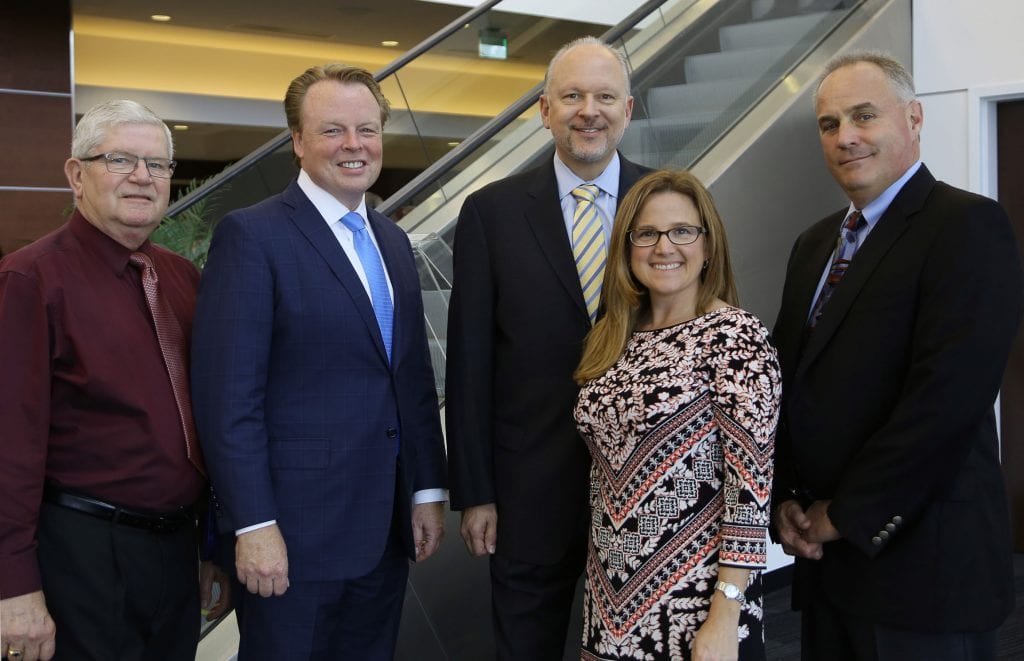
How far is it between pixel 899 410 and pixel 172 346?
1638 mm

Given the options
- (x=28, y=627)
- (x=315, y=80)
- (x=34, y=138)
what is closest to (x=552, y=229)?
(x=315, y=80)

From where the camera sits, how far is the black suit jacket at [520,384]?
2.46 metres

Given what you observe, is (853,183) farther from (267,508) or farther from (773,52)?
(773,52)

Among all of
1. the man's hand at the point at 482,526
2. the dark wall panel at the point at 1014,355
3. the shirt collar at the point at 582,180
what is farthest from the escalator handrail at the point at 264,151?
the man's hand at the point at 482,526

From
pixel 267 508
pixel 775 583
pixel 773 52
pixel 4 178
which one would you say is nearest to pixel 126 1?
pixel 4 178

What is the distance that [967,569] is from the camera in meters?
2.12

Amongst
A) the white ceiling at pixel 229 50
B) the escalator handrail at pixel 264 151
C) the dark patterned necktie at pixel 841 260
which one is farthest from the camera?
the white ceiling at pixel 229 50

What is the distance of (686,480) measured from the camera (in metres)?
2.07

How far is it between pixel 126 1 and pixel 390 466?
851 cm

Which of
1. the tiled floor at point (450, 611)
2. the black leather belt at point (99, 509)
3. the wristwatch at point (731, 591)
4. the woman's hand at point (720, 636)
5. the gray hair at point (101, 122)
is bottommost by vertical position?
the tiled floor at point (450, 611)

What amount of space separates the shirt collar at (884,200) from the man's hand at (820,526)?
673 millimetres

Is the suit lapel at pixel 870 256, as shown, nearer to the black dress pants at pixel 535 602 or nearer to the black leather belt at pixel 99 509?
the black dress pants at pixel 535 602

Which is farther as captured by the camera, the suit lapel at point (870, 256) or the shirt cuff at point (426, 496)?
the shirt cuff at point (426, 496)

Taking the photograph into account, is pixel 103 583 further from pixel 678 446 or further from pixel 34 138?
pixel 34 138
